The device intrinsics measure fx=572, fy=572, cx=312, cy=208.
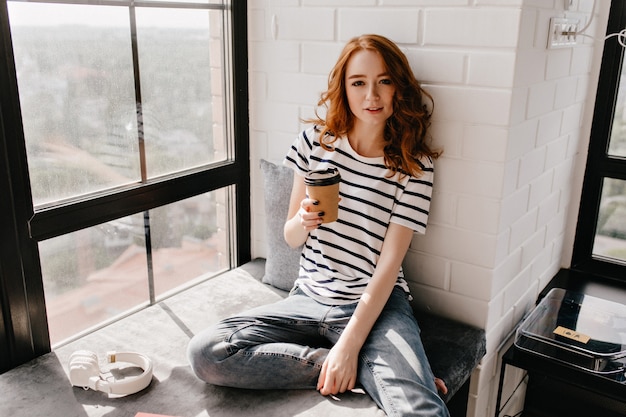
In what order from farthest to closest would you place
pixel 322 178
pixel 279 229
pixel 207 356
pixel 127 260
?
pixel 279 229, pixel 127 260, pixel 207 356, pixel 322 178

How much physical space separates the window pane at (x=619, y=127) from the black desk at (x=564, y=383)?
1.64ft

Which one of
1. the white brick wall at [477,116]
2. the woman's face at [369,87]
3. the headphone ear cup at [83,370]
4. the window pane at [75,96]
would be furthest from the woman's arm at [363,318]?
the window pane at [75,96]

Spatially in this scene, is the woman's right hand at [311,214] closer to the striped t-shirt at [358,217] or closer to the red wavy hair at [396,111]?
the striped t-shirt at [358,217]

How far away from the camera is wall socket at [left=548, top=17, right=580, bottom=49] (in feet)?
5.39

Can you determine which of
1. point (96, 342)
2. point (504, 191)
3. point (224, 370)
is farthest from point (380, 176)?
point (96, 342)

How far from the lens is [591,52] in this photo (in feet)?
6.73

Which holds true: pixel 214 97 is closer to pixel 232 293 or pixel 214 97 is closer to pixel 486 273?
pixel 232 293

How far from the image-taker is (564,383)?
183 centimetres

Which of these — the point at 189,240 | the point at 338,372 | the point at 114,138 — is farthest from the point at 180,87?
the point at 338,372

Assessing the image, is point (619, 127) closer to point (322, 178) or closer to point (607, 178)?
point (607, 178)

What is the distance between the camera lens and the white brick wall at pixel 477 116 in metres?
1.56

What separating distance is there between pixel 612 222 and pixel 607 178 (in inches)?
6.8

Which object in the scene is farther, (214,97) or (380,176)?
(214,97)

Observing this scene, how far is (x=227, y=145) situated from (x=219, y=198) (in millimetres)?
200
